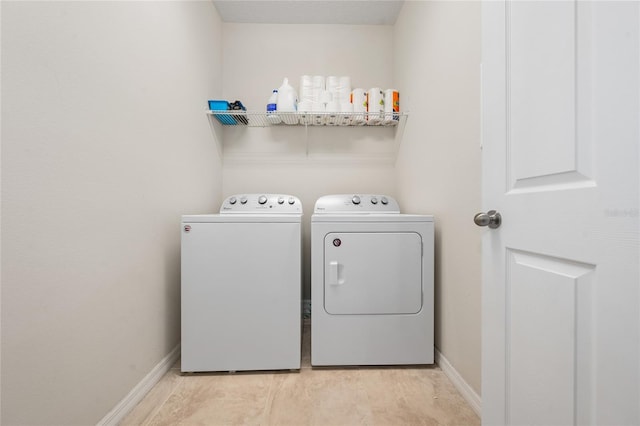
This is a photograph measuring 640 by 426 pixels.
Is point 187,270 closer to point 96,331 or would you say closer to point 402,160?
point 96,331

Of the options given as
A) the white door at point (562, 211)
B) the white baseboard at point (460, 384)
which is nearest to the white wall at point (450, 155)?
the white baseboard at point (460, 384)

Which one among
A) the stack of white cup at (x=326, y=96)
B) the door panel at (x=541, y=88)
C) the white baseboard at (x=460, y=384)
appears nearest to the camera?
the door panel at (x=541, y=88)

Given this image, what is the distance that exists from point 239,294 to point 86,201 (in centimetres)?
→ 82

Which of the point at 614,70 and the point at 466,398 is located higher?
the point at 614,70

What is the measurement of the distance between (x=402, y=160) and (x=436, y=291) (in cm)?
100

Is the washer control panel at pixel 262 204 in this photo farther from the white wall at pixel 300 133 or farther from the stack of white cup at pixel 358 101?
the stack of white cup at pixel 358 101

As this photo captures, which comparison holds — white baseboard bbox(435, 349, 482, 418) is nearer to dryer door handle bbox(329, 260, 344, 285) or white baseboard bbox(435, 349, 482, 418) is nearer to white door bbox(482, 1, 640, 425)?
white door bbox(482, 1, 640, 425)

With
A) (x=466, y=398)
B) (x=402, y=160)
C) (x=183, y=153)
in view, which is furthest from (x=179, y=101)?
(x=466, y=398)

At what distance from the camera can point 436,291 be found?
5.78 feet

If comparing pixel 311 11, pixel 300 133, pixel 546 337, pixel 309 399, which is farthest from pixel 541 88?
pixel 311 11

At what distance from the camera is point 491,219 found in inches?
34.3

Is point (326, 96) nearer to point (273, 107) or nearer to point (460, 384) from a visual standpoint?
point (273, 107)

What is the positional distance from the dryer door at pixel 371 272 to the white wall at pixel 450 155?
199 millimetres

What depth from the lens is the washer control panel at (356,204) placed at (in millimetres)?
2119
